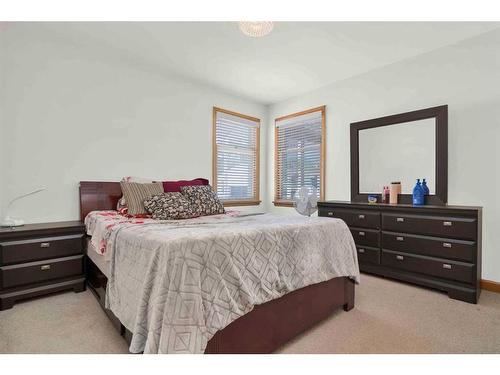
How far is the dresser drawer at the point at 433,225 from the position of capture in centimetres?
238

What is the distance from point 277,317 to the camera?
1.60 metres

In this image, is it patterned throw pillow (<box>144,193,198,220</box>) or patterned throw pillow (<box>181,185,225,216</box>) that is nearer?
patterned throw pillow (<box>144,193,198,220</box>)

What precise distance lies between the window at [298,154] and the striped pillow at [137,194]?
238 cm

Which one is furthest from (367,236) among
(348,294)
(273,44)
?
(273,44)

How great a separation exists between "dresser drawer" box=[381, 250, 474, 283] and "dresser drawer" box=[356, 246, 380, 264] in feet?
0.21

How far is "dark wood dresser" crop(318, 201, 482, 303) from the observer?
93.3 inches

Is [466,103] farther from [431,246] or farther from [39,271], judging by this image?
[39,271]

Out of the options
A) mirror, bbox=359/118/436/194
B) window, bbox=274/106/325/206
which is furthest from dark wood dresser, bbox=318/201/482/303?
window, bbox=274/106/325/206

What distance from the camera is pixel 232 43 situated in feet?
9.24

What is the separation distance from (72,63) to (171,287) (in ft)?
9.64

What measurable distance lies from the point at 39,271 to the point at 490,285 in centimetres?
421

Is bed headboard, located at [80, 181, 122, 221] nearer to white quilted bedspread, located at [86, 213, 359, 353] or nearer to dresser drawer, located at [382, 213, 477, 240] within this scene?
white quilted bedspread, located at [86, 213, 359, 353]

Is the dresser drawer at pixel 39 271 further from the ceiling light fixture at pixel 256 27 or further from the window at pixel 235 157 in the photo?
the ceiling light fixture at pixel 256 27

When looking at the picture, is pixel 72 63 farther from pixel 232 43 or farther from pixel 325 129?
pixel 325 129
